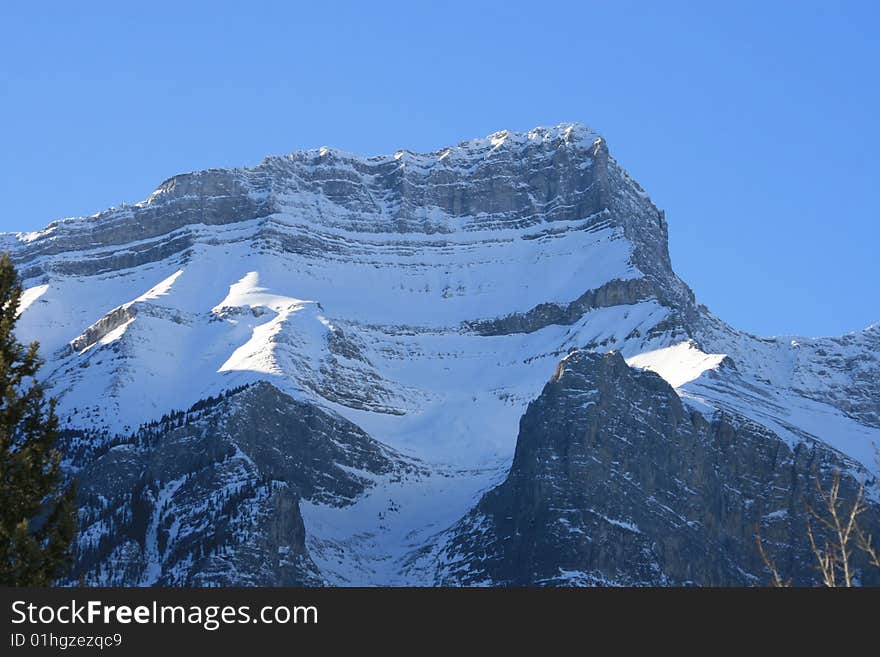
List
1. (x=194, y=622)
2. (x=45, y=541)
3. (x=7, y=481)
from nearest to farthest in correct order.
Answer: (x=194, y=622), (x=7, y=481), (x=45, y=541)

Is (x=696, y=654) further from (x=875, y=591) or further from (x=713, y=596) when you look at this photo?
(x=875, y=591)

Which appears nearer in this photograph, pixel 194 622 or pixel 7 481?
pixel 194 622

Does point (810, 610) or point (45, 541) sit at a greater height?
point (45, 541)

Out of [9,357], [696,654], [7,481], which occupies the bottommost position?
[696,654]

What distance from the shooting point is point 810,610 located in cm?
3997

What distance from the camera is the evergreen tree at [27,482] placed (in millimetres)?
47844

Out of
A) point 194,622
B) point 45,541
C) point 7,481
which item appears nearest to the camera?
Answer: point 194,622

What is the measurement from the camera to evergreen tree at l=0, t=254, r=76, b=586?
4784cm

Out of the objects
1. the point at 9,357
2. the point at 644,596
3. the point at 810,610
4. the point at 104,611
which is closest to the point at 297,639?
the point at 104,611

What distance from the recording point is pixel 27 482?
159 ft

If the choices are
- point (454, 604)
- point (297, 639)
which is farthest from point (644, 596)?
point (297, 639)

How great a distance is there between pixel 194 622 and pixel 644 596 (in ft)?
31.1

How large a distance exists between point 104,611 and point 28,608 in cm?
164

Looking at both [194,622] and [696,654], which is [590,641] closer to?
[696,654]
